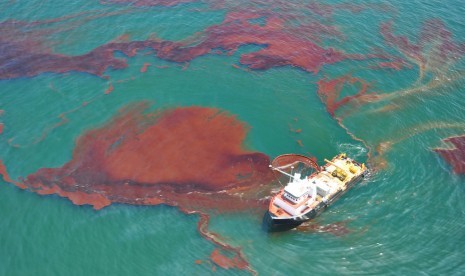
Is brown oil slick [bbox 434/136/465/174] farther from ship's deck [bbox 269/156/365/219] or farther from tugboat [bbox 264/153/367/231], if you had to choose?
ship's deck [bbox 269/156/365/219]

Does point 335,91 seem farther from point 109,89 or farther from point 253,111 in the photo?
point 109,89

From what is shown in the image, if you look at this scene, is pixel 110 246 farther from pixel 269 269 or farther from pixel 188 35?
pixel 188 35

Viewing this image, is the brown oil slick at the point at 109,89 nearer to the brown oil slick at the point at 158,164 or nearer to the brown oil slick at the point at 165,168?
the brown oil slick at the point at 158,164

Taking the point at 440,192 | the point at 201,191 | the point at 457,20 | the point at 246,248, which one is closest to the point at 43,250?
the point at 201,191

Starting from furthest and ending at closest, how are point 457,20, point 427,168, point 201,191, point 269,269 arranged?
point 457,20 → point 427,168 → point 201,191 → point 269,269

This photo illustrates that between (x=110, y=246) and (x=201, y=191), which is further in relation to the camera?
(x=201, y=191)

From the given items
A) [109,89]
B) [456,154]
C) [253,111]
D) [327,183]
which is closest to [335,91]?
[253,111]
